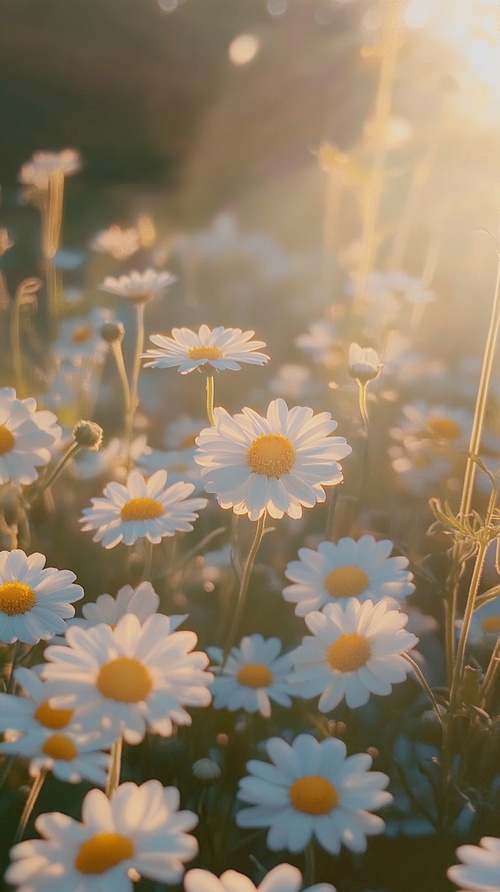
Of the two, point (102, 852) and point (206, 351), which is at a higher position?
point (206, 351)

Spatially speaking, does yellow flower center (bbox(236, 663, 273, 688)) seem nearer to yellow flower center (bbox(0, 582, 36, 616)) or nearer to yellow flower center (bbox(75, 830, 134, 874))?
yellow flower center (bbox(0, 582, 36, 616))

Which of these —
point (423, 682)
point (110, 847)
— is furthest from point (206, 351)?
point (110, 847)

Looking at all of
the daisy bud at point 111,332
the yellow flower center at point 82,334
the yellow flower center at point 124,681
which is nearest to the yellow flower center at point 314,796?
the yellow flower center at point 124,681

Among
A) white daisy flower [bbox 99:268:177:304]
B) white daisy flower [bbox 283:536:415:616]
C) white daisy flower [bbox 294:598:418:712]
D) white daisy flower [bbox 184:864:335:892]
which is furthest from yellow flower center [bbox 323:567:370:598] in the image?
white daisy flower [bbox 99:268:177:304]

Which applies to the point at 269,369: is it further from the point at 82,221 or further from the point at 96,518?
the point at 82,221

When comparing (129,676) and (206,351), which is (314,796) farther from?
(206,351)

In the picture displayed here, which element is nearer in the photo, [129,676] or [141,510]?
[129,676]

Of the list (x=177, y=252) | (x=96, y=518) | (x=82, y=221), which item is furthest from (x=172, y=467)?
(x=82, y=221)
